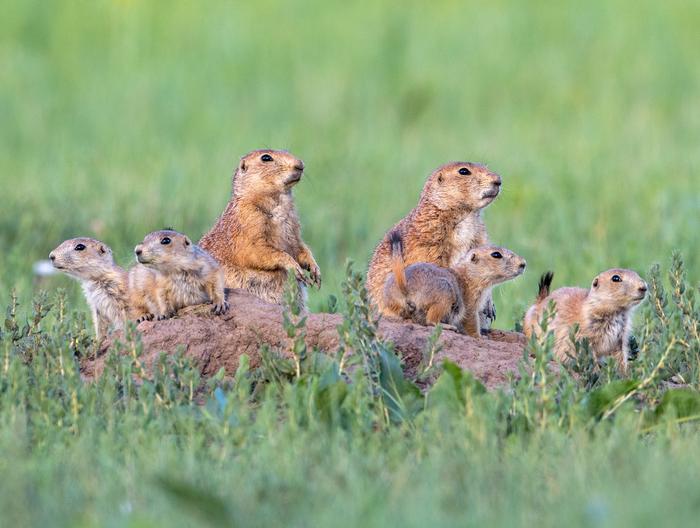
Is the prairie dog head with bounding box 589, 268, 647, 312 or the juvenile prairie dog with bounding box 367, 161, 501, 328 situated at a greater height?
the juvenile prairie dog with bounding box 367, 161, 501, 328

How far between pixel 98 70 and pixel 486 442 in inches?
539

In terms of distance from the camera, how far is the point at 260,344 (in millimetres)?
6223

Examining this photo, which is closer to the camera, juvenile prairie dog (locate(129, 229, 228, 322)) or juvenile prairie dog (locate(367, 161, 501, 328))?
juvenile prairie dog (locate(129, 229, 228, 322))

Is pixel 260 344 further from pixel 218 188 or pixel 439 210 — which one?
pixel 218 188

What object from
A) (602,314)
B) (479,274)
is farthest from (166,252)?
(602,314)

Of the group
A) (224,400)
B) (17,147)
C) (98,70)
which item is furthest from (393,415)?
(98,70)

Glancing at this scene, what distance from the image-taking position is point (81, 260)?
23.3ft

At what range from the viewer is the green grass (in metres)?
4.48

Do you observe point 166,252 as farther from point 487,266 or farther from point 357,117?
point 357,117

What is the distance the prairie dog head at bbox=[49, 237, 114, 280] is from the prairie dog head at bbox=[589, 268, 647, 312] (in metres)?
2.56

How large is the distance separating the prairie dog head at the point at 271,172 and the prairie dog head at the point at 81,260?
1000 mm

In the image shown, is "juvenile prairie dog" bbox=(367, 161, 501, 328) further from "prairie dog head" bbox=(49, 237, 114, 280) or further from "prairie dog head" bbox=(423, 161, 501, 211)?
"prairie dog head" bbox=(49, 237, 114, 280)

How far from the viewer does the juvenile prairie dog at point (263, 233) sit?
7.53 meters

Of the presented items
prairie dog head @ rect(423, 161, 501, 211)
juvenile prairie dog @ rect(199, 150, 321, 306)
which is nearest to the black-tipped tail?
prairie dog head @ rect(423, 161, 501, 211)
